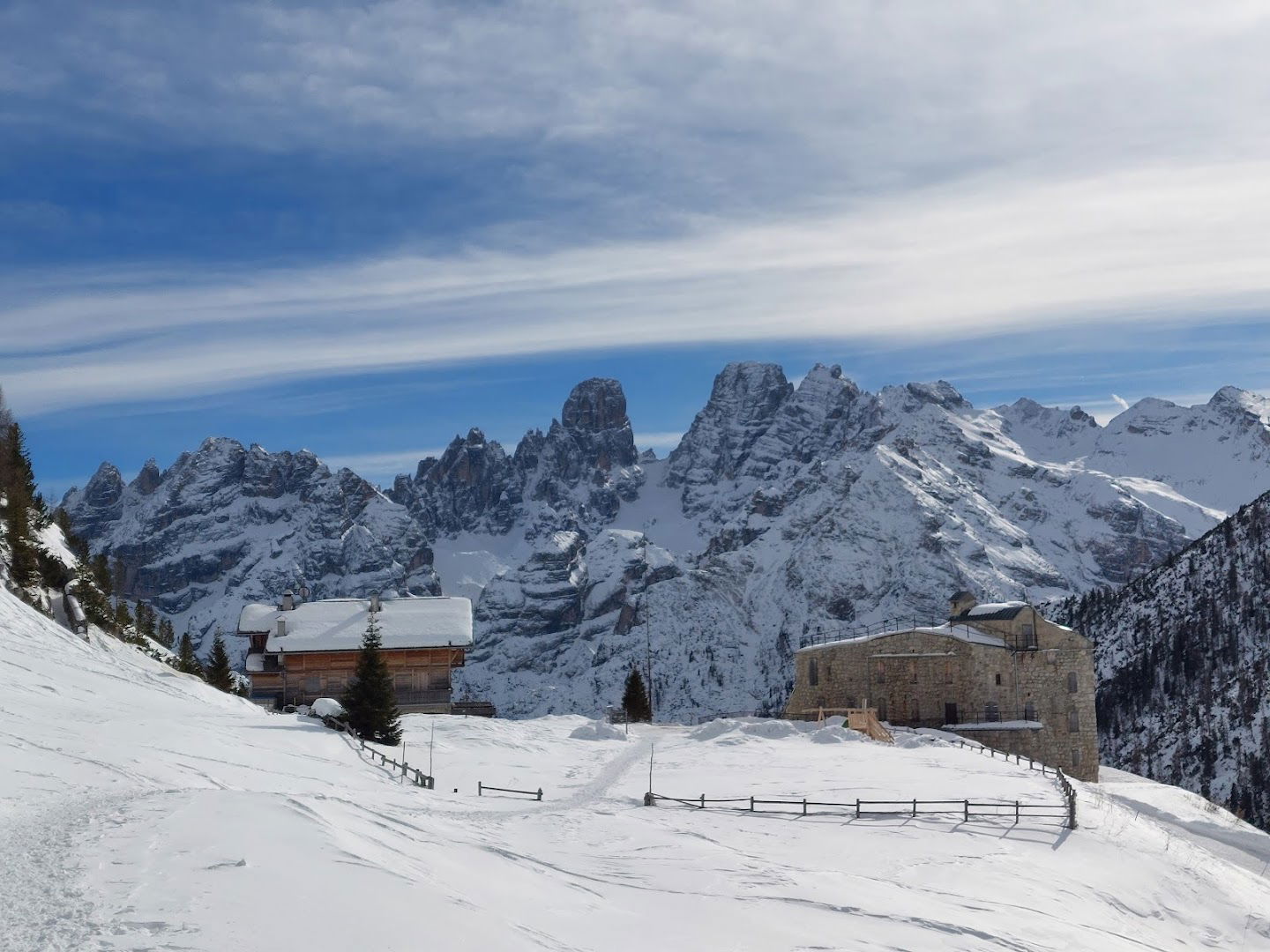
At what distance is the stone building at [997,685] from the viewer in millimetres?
61188

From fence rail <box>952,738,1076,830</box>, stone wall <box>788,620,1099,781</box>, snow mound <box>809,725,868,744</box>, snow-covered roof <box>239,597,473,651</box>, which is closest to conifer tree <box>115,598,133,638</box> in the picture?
snow-covered roof <box>239,597,473,651</box>

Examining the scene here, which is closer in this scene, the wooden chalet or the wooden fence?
the wooden fence

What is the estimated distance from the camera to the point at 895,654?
6372 cm

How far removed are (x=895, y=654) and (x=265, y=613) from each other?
36826 mm

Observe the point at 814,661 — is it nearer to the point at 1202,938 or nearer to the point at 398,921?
the point at 1202,938

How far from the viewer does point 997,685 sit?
62.2 metres

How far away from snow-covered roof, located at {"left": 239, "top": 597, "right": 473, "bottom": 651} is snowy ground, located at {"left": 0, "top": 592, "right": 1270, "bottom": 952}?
22035 mm

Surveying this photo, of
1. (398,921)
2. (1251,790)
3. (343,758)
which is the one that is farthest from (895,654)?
(1251,790)

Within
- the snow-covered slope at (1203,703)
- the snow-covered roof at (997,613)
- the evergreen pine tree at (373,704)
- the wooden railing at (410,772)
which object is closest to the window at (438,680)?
the evergreen pine tree at (373,704)

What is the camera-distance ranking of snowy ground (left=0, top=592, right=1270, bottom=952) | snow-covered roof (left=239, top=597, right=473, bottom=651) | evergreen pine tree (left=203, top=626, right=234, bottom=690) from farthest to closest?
1. evergreen pine tree (left=203, top=626, right=234, bottom=690)
2. snow-covered roof (left=239, top=597, right=473, bottom=651)
3. snowy ground (left=0, top=592, right=1270, bottom=952)

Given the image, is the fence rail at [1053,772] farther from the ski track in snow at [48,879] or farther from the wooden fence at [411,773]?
the ski track in snow at [48,879]

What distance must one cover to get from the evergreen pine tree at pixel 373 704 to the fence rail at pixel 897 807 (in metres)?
13.2

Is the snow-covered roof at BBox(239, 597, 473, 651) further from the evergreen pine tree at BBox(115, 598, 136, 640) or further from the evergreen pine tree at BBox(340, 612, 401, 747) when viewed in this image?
the evergreen pine tree at BBox(340, 612, 401, 747)

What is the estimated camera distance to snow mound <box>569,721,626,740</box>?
5578cm
